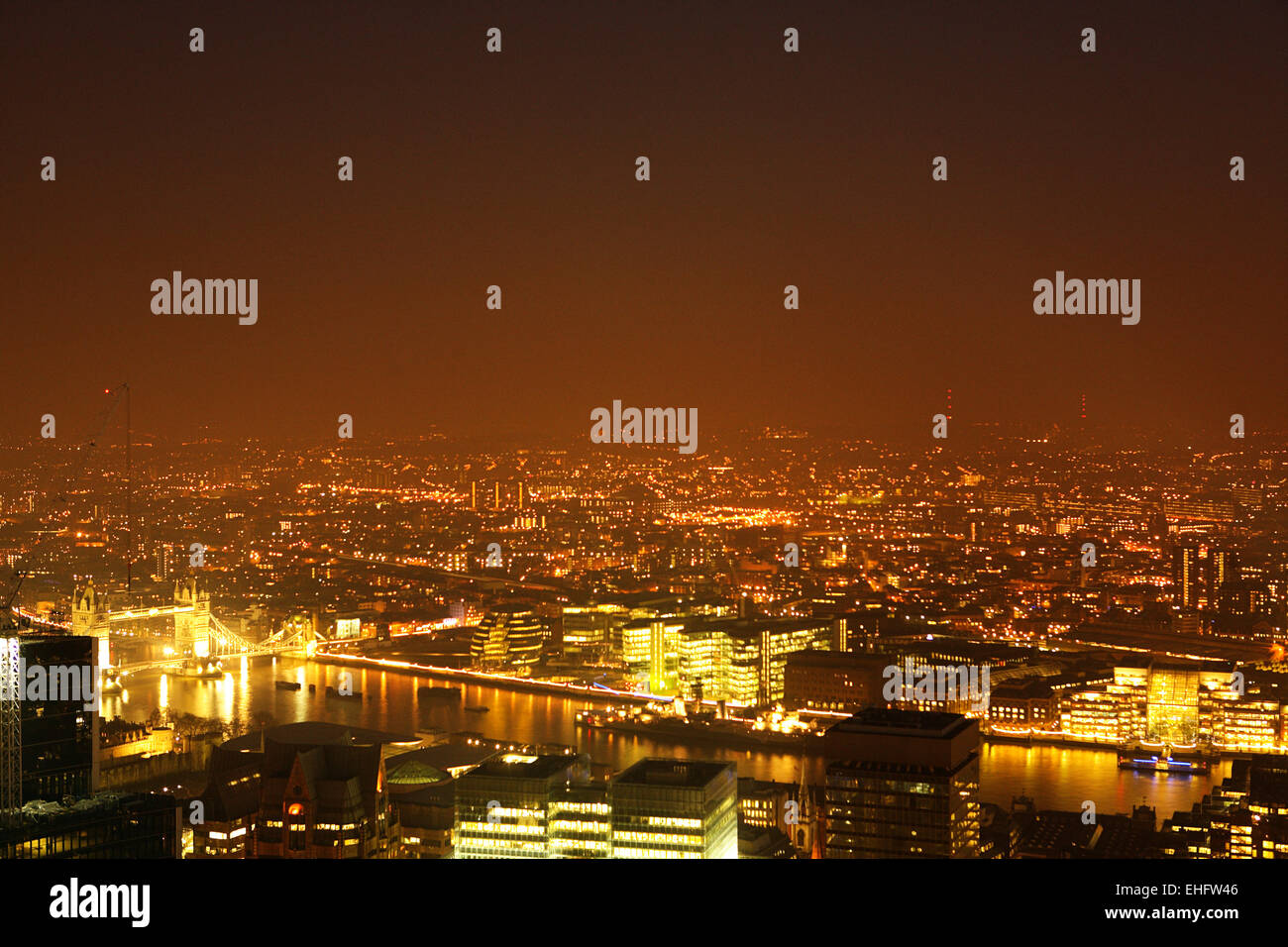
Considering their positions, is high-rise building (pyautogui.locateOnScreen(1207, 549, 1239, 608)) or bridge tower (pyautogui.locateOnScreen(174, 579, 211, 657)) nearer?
high-rise building (pyautogui.locateOnScreen(1207, 549, 1239, 608))

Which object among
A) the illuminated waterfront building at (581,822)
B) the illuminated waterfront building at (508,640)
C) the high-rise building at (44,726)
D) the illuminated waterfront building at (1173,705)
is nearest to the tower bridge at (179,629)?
the illuminated waterfront building at (508,640)

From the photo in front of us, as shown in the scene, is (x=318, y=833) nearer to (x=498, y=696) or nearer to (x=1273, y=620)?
(x=498, y=696)

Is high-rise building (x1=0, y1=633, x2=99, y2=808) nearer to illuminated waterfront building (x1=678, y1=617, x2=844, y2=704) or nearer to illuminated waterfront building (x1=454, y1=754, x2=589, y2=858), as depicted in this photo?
illuminated waterfront building (x1=454, y1=754, x2=589, y2=858)

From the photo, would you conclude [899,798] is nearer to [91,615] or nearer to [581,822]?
[581,822]

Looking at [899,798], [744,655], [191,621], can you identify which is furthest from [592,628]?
[899,798]

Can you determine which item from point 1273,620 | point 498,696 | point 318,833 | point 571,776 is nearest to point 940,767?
point 571,776

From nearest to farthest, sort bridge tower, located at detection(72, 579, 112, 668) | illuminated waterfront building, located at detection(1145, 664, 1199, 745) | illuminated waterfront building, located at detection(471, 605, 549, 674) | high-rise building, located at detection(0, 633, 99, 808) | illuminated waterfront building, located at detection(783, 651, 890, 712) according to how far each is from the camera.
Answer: high-rise building, located at detection(0, 633, 99, 808), illuminated waterfront building, located at detection(1145, 664, 1199, 745), illuminated waterfront building, located at detection(783, 651, 890, 712), bridge tower, located at detection(72, 579, 112, 668), illuminated waterfront building, located at detection(471, 605, 549, 674)

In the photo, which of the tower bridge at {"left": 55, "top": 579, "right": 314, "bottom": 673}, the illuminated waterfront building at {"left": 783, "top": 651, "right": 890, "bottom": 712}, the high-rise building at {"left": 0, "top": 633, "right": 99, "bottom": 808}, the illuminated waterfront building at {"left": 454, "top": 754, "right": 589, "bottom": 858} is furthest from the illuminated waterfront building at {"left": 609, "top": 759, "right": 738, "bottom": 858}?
the tower bridge at {"left": 55, "top": 579, "right": 314, "bottom": 673}
